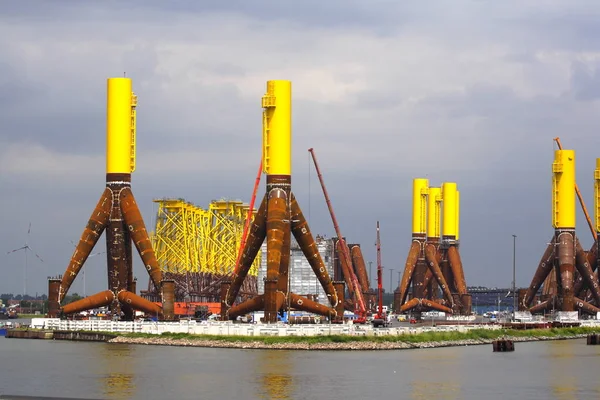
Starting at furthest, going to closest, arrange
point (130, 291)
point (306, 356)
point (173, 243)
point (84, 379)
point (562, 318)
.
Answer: point (173, 243) → point (562, 318) → point (130, 291) → point (306, 356) → point (84, 379)

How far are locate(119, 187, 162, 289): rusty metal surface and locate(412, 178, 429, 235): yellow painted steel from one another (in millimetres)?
81106

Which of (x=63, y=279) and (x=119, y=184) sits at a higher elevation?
(x=119, y=184)

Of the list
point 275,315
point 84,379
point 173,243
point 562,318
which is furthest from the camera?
point 173,243

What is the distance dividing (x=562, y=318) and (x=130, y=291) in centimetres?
5641

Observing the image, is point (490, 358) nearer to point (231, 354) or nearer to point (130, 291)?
point (231, 354)

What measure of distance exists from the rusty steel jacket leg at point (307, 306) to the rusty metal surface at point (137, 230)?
11.3 meters

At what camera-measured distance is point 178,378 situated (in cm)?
7712

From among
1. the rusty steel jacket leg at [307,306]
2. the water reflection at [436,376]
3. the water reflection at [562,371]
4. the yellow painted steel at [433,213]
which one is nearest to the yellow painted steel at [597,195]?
the yellow painted steel at [433,213]

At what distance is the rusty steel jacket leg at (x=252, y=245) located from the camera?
113938 mm

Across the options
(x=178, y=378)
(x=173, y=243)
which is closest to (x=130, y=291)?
(x=178, y=378)

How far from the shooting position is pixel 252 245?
115 metres

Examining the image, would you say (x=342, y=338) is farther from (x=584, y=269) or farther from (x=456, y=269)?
(x=456, y=269)

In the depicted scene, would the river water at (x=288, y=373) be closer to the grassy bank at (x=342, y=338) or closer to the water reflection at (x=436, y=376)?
the water reflection at (x=436, y=376)

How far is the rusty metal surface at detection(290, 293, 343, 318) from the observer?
114 metres
